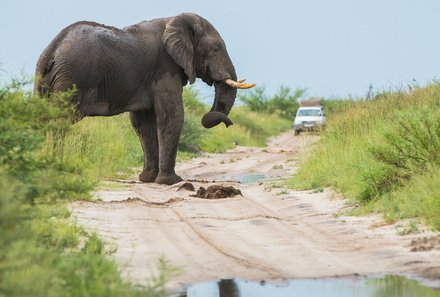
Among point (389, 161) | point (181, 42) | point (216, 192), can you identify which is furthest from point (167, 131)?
point (389, 161)

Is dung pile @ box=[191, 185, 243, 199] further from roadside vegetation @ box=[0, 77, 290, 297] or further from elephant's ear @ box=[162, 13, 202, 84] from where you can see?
elephant's ear @ box=[162, 13, 202, 84]

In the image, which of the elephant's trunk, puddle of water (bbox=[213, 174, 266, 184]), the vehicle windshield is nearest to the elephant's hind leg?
the elephant's trunk

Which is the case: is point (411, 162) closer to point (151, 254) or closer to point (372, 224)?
point (372, 224)

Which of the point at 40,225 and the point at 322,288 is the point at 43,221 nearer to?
the point at 40,225

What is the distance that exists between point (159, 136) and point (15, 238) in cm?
1259

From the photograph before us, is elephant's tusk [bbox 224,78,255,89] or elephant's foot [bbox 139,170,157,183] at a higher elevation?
elephant's tusk [bbox 224,78,255,89]

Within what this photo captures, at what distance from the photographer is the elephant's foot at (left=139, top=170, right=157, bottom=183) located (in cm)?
2048

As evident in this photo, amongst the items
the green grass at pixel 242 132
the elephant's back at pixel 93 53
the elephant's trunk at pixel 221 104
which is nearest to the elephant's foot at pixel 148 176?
the elephant's trunk at pixel 221 104

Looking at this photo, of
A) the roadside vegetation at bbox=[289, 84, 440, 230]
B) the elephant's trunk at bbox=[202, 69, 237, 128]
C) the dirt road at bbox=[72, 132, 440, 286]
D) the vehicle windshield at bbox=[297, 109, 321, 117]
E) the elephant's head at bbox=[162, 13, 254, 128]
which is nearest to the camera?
the dirt road at bbox=[72, 132, 440, 286]

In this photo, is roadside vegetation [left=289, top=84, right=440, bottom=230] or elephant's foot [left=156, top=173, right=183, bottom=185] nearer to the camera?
roadside vegetation [left=289, top=84, right=440, bottom=230]

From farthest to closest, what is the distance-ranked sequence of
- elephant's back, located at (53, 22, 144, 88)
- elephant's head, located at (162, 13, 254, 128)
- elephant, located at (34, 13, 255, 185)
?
elephant's head, located at (162, 13, 254, 128), elephant, located at (34, 13, 255, 185), elephant's back, located at (53, 22, 144, 88)

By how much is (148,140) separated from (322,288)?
1241 centimetres

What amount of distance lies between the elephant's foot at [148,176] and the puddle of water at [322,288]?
38.3ft

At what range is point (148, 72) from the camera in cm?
2006
